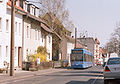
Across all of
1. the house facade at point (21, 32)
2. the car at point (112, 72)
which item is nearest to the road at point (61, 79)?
the car at point (112, 72)

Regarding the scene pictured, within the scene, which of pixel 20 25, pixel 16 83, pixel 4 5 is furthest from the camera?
pixel 20 25

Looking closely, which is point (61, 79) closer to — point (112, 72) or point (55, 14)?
point (112, 72)

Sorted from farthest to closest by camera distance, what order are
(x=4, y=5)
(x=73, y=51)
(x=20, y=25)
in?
(x=73, y=51)
(x=20, y=25)
(x=4, y=5)

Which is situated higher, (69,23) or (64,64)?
(69,23)

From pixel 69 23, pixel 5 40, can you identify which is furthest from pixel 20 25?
pixel 69 23

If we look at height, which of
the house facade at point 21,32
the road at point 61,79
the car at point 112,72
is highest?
the house facade at point 21,32

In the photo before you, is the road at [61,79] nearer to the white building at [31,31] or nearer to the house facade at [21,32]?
the house facade at [21,32]

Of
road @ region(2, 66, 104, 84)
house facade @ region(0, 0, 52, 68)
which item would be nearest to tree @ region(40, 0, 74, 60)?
house facade @ region(0, 0, 52, 68)

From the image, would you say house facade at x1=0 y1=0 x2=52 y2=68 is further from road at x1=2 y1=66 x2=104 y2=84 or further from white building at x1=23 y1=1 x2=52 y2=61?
road at x1=2 y1=66 x2=104 y2=84

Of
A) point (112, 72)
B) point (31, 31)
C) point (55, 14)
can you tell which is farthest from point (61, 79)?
point (55, 14)

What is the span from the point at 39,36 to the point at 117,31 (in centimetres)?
1963

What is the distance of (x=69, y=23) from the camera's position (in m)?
64.4

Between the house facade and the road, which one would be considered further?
the house facade

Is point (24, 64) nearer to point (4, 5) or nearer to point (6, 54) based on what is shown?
point (6, 54)
